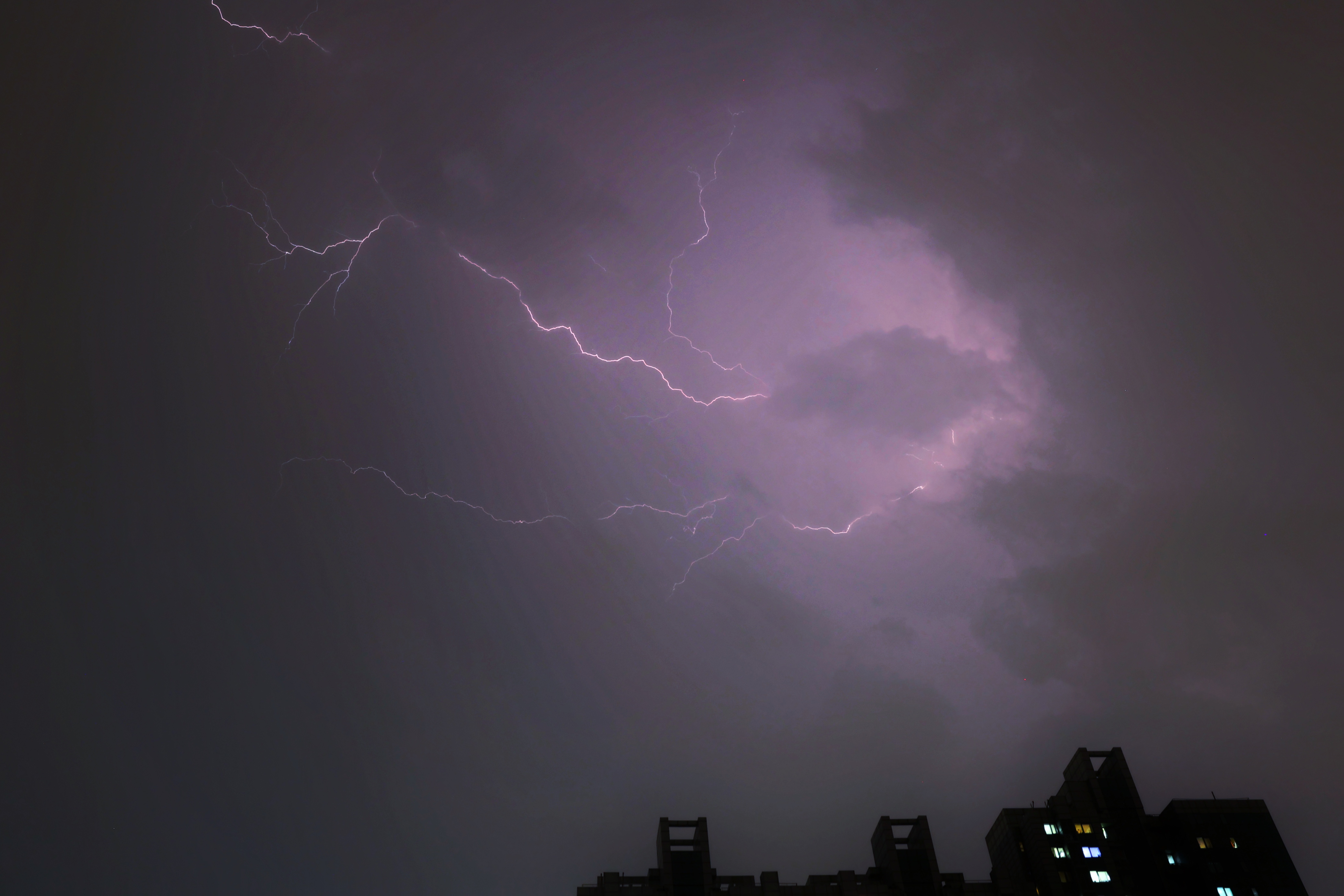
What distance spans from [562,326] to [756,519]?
82.1 feet

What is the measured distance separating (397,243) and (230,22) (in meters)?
18.0

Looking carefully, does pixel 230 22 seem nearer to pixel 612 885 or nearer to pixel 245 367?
pixel 245 367

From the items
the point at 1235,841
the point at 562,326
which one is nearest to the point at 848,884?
the point at 1235,841

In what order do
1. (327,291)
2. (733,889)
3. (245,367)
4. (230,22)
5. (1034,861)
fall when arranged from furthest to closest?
(327,291) < (245,367) < (230,22) < (1034,861) < (733,889)

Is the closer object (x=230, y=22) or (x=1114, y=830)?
(x=1114, y=830)

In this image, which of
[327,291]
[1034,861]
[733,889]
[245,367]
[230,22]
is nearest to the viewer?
[733,889]

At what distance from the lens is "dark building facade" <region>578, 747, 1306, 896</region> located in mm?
37000

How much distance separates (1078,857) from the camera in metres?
39.2

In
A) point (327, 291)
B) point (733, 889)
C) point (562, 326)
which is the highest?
point (327, 291)

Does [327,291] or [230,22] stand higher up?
[230,22]

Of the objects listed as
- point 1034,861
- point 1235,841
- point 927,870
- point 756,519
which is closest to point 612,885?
point 927,870

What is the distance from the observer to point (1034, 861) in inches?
1574

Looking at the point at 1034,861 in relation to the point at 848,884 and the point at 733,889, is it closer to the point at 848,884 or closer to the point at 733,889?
the point at 848,884

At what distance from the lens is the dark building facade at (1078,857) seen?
1457 inches
